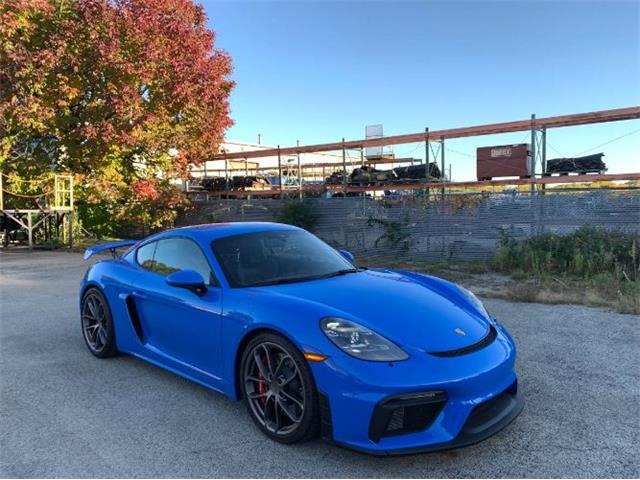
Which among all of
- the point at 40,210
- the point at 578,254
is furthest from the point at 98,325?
the point at 40,210

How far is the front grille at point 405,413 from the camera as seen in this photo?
2.84m

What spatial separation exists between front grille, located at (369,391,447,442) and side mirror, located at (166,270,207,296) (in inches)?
65.2

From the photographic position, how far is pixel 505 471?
9.66 ft

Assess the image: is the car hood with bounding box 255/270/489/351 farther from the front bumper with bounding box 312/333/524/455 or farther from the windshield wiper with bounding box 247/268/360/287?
the front bumper with bounding box 312/333/524/455

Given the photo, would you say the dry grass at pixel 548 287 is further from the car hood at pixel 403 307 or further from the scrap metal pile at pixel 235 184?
the scrap metal pile at pixel 235 184

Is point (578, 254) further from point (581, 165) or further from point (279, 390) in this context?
point (279, 390)

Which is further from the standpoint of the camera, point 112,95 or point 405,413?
point 112,95

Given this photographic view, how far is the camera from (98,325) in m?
5.22

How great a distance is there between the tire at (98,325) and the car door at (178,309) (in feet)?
1.96

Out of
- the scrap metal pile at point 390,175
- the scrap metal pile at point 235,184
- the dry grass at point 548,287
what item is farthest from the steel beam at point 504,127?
the dry grass at point 548,287

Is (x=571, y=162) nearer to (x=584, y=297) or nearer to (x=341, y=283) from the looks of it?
(x=584, y=297)

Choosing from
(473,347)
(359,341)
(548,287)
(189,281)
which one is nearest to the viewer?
(359,341)

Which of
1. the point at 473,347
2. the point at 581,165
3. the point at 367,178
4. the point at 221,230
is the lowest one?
the point at 473,347

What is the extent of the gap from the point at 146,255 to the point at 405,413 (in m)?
2.99
